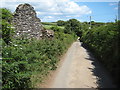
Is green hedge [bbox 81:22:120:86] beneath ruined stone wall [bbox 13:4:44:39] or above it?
beneath

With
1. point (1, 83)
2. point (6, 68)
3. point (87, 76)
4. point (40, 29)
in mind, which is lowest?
point (87, 76)

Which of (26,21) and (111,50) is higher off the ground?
(26,21)

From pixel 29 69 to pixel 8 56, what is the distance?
116 cm

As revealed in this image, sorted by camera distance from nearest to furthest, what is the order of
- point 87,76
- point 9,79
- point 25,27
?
point 9,79 → point 87,76 → point 25,27

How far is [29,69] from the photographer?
6750 millimetres

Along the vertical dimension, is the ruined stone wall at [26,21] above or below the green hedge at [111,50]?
above

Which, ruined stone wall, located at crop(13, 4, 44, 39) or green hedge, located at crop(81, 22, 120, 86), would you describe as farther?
ruined stone wall, located at crop(13, 4, 44, 39)

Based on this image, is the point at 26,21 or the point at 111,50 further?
the point at 26,21

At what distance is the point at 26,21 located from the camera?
13078mm

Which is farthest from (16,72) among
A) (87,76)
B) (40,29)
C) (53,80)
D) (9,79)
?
(40,29)

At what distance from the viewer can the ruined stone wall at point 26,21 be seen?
12.8 metres

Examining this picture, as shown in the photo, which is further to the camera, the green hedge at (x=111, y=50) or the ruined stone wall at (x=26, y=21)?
the ruined stone wall at (x=26, y=21)

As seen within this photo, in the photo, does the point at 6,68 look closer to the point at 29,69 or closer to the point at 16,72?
the point at 16,72

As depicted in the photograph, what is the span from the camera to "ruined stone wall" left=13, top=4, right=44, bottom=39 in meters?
12.8
